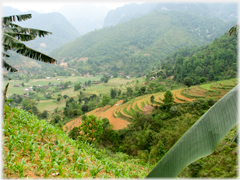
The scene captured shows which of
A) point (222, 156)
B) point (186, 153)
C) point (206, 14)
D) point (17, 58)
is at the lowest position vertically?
point (222, 156)

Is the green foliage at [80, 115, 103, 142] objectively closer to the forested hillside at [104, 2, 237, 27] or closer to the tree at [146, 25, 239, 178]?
the tree at [146, 25, 239, 178]

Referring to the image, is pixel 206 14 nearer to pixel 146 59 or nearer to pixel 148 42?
pixel 148 42

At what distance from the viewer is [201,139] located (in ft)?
1.79

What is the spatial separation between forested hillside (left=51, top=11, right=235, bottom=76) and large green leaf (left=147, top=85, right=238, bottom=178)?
52170mm

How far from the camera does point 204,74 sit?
834 inches

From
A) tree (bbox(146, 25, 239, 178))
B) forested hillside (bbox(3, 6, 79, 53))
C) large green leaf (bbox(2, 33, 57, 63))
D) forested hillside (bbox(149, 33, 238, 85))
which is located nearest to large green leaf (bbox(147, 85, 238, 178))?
tree (bbox(146, 25, 239, 178))

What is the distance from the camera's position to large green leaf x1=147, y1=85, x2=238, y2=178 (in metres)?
0.52

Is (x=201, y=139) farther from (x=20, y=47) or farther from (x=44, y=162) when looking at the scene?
(x=20, y=47)

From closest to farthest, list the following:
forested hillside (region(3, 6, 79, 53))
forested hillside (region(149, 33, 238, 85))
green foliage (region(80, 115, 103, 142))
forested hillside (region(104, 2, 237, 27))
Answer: green foliage (region(80, 115, 103, 142)), forested hillside (region(149, 33, 238, 85)), forested hillside (region(104, 2, 237, 27)), forested hillside (region(3, 6, 79, 53))

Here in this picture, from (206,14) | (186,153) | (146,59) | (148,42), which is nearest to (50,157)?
(186,153)

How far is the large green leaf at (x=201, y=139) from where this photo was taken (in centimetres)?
52

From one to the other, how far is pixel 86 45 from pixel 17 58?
107 ft

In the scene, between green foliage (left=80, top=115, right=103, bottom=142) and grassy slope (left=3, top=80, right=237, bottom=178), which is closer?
grassy slope (left=3, top=80, right=237, bottom=178)

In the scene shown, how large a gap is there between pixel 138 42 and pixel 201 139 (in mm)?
78033
